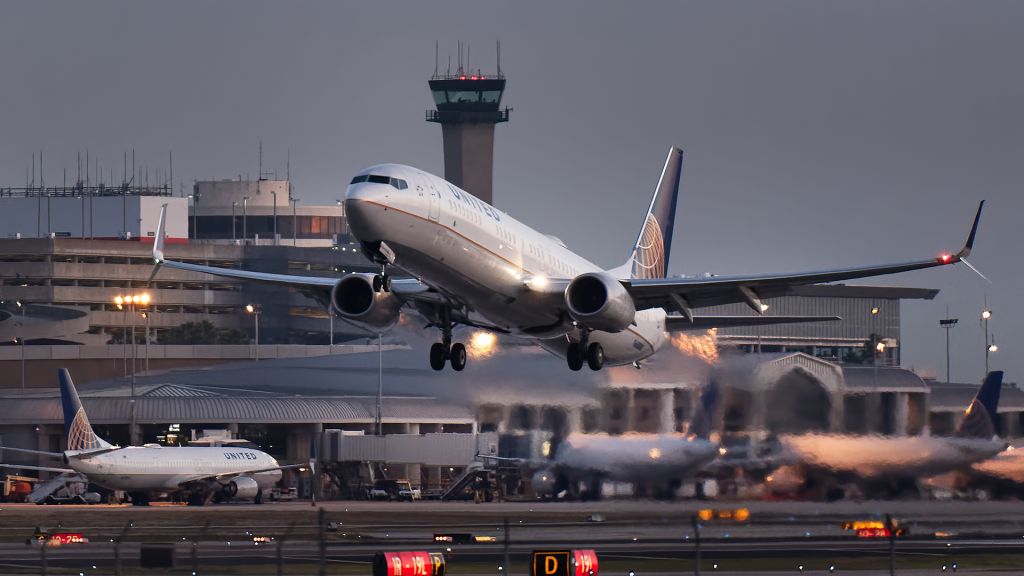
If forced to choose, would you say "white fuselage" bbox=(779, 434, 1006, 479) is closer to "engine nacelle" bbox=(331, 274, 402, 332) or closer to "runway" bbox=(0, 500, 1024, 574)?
"runway" bbox=(0, 500, 1024, 574)

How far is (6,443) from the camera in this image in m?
123

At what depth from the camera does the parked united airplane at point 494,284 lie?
48594mm

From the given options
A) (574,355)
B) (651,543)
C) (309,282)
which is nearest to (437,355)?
(574,355)

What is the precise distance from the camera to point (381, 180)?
48312mm

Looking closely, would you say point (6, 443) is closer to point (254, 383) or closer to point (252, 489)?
point (254, 383)

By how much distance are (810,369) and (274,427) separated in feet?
239

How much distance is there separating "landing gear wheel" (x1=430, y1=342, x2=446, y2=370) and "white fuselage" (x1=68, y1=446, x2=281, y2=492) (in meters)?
33.2

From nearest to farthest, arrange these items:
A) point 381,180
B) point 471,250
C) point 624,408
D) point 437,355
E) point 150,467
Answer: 1. point 381,180
2. point 471,250
3. point 437,355
4. point 624,408
5. point 150,467

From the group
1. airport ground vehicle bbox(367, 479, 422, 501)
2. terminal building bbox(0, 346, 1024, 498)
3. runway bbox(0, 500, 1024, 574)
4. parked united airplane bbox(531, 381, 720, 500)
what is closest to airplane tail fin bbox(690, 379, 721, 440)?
parked united airplane bbox(531, 381, 720, 500)

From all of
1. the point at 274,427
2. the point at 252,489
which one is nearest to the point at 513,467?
the point at 252,489

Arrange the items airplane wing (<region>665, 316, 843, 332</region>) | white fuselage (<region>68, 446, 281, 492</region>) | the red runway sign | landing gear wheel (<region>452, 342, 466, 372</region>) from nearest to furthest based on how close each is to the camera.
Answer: the red runway sign → landing gear wheel (<region>452, 342, 466, 372</region>) → airplane wing (<region>665, 316, 843, 332</region>) → white fuselage (<region>68, 446, 281, 492</region>)

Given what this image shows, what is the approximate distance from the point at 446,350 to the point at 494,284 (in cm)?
619

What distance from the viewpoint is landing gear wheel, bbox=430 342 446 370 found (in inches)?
2283

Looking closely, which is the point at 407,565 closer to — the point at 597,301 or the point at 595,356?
the point at 597,301
